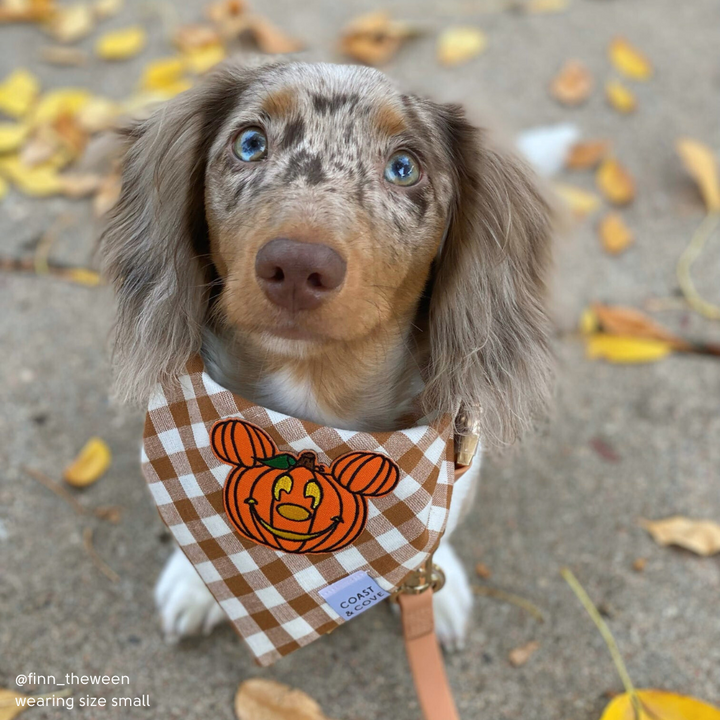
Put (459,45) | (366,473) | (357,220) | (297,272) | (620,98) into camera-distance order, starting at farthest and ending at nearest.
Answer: (459,45), (620,98), (366,473), (357,220), (297,272)

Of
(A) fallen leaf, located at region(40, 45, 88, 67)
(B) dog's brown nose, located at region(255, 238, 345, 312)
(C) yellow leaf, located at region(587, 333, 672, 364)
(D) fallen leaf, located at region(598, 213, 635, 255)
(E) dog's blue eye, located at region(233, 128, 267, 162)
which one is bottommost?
(C) yellow leaf, located at region(587, 333, 672, 364)

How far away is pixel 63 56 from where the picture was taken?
3.64 metres

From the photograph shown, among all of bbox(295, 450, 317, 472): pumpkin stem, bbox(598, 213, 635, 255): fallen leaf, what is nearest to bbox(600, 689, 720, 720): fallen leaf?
bbox(295, 450, 317, 472): pumpkin stem

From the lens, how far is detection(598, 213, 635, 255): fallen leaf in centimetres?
310

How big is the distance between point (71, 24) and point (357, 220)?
321 centimetres

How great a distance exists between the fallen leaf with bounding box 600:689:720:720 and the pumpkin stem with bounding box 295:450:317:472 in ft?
3.47

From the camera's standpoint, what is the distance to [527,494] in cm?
237

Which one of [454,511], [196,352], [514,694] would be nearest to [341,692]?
[514,694]

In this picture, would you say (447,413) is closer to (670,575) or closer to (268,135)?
(268,135)

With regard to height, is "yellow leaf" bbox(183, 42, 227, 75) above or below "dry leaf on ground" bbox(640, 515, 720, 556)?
above

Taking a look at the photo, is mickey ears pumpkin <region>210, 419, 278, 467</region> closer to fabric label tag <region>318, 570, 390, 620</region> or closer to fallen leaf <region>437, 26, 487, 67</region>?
fabric label tag <region>318, 570, 390, 620</region>

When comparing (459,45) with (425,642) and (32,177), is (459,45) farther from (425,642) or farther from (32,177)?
(425,642)

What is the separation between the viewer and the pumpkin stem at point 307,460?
1.52 m

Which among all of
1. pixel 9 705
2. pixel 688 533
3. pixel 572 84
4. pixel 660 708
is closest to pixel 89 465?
pixel 9 705
